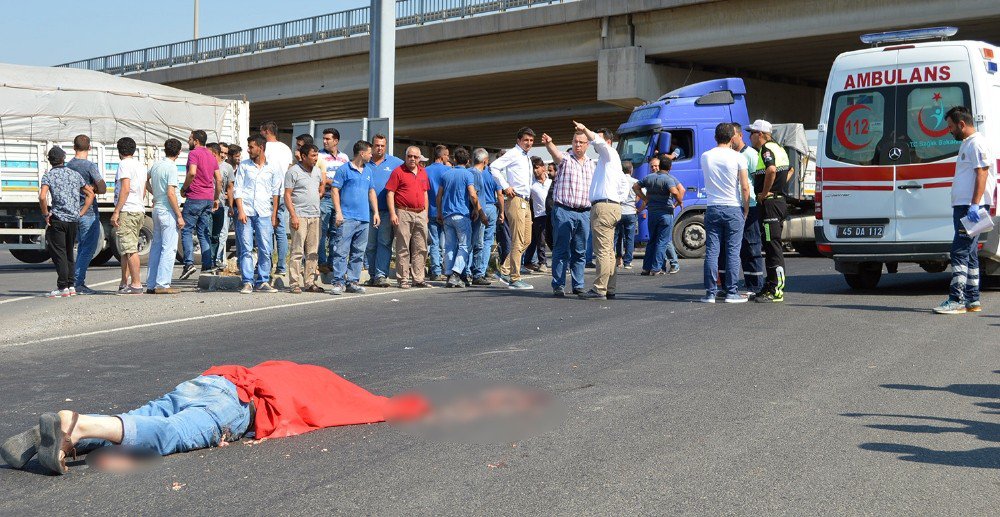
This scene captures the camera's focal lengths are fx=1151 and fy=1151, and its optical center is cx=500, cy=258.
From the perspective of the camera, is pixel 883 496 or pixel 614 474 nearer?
pixel 883 496

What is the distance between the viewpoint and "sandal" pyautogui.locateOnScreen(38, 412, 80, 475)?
463 cm

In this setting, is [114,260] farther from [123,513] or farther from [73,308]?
[123,513]

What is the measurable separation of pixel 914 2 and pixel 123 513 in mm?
27605

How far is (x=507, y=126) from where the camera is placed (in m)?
58.8

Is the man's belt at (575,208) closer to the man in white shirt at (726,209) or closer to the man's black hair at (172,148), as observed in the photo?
the man in white shirt at (726,209)

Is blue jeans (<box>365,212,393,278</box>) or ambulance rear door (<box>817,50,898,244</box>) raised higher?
ambulance rear door (<box>817,50,898,244</box>)

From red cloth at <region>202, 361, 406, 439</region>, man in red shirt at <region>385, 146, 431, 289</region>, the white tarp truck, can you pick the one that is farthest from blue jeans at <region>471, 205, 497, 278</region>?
red cloth at <region>202, 361, 406, 439</region>

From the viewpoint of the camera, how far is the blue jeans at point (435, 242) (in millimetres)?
15668

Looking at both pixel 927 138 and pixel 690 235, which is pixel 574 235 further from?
pixel 690 235

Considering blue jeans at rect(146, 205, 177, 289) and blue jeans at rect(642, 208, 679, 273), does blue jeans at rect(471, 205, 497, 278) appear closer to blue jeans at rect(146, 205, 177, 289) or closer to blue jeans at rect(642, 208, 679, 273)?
blue jeans at rect(642, 208, 679, 273)

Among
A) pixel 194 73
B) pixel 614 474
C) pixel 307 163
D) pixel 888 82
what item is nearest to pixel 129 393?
pixel 614 474

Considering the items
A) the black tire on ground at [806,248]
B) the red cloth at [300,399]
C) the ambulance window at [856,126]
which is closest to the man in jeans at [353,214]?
the ambulance window at [856,126]

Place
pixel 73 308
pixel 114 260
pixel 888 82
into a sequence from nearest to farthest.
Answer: pixel 73 308 → pixel 888 82 → pixel 114 260

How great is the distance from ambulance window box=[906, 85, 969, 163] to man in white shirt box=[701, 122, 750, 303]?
6.82 ft
